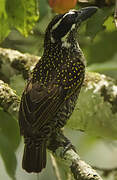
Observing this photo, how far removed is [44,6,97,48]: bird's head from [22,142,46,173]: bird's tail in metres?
0.92

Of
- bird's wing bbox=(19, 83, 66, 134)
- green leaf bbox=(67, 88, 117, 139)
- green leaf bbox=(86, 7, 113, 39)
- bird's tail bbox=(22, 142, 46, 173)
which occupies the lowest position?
bird's tail bbox=(22, 142, 46, 173)

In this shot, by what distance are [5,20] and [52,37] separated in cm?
54

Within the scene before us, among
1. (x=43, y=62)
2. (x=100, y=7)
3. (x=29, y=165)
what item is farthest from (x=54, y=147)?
(x=100, y=7)

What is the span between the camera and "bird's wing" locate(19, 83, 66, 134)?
173 inches

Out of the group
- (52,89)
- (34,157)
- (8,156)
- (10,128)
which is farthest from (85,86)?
(8,156)

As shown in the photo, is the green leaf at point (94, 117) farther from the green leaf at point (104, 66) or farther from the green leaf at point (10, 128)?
the green leaf at point (10, 128)

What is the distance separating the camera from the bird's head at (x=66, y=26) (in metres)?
4.77

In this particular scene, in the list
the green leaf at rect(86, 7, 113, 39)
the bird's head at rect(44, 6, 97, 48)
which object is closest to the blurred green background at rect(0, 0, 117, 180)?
the green leaf at rect(86, 7, 113, 39)

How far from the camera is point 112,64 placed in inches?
217

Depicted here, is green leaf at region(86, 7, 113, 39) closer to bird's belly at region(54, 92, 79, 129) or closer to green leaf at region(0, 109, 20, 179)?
bird's belly at region(54, 92, 79, 129)

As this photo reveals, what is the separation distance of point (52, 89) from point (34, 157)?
508 millimetres

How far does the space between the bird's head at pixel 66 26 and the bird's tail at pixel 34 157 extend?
920 mm

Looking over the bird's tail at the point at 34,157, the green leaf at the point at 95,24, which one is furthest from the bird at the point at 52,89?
the green leaf at the point at 95,24

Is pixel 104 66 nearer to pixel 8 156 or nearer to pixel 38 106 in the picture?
pixel 38 106
